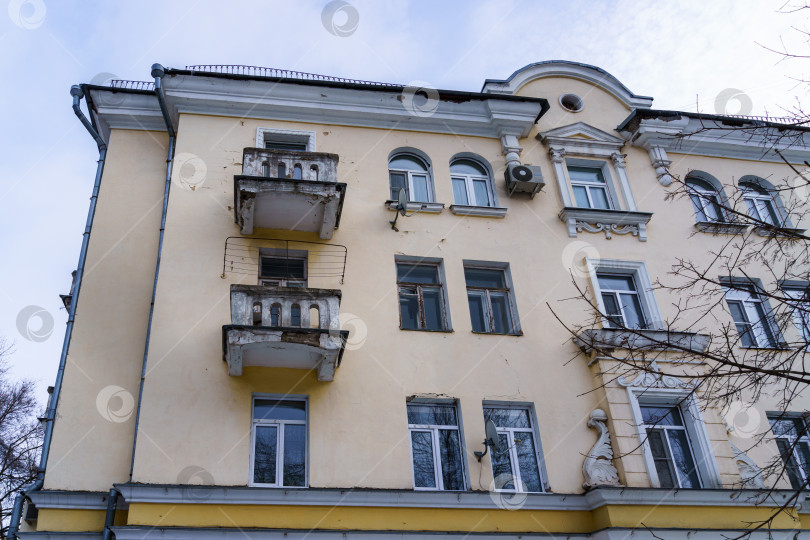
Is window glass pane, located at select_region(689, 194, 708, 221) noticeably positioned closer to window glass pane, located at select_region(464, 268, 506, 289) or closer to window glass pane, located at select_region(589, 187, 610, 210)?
window glass pane, located at select_region(589, 187, 610, 210)

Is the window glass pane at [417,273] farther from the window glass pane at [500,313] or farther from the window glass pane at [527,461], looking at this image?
the window glass pane at [527,461]

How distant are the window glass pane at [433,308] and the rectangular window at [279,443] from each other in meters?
2.46

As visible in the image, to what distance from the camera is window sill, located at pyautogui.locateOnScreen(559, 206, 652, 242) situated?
42.5ft

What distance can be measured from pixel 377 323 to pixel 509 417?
2431 mm

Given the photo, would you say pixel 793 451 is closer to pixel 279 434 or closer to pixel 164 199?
pixel 279 434

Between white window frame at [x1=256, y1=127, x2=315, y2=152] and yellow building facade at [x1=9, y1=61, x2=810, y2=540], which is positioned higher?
white window frame at [x1=256, y1=127, x2=315, y2=152]

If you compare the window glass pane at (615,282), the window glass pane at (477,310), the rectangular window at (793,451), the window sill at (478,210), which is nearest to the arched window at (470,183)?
the window sill at (478,210)

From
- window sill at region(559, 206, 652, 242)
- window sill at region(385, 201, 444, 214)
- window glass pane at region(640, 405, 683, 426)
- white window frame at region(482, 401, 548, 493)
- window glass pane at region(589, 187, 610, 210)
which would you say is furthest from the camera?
window glass pane at region(589, 187, 610, 210)

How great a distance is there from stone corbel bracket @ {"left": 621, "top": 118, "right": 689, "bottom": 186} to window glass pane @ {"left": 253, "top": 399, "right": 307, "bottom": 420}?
327 inches

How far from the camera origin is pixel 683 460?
10734 mm

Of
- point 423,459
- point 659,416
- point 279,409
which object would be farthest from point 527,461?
point 279,409

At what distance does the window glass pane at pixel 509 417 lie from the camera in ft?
35.5

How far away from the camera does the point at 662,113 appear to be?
567 inches

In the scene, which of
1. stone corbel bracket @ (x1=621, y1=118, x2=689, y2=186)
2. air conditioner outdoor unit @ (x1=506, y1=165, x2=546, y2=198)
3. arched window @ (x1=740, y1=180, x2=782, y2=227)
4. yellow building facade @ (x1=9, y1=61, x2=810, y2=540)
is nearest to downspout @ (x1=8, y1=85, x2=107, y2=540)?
yellow building facade @ (x1=9, y1=61, x2=810, y2=540)
